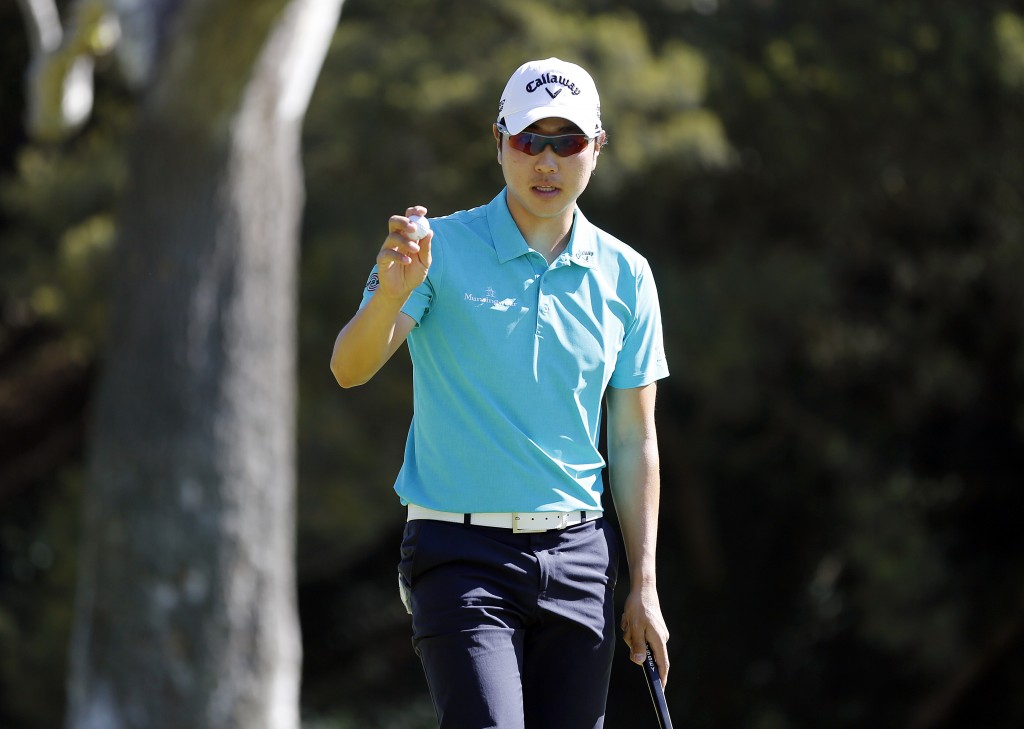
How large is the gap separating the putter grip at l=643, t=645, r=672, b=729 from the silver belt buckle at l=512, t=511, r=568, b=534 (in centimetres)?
35

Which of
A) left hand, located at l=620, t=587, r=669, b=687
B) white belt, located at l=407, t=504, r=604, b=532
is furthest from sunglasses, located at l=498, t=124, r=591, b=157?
left hand, located at l=620, t=587, r=669, b=687

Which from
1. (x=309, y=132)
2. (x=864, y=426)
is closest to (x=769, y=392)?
(x=864, y=426)

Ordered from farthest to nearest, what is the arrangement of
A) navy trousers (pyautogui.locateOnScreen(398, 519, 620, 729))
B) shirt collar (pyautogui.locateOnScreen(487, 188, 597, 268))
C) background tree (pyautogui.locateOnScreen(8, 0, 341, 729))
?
background tree (pyautogui.locateOnScreen(8, 0, 341, 729)), shirt collar (pyautogui.locateOnScreen(487, 188, 597, 268)), navy trousers (pyautogui.locateOnScreen(398, 519, 620, 729))

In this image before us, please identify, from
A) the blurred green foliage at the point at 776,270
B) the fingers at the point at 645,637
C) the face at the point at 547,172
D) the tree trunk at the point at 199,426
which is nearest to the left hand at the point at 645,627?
the fingers at the point at 645,637

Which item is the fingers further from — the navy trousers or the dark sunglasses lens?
the dark sunglasses lens

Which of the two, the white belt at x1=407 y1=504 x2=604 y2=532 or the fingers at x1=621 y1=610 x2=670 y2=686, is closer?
the white belt at x1=407 y1=504 x2=604 y2=532

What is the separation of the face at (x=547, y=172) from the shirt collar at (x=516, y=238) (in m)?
0.05

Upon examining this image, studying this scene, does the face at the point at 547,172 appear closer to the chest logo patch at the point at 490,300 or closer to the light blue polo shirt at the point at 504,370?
the light blue polo shirt at the point at 504,370

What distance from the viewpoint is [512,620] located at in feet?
8.56

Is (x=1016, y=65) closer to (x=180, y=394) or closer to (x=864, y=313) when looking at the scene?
(x=864, y=313)

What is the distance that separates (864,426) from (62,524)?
594 centimetres

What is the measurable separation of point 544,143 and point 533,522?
67 cm

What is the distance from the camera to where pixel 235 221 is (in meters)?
7.06

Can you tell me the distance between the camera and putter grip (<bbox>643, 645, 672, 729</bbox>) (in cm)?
268
